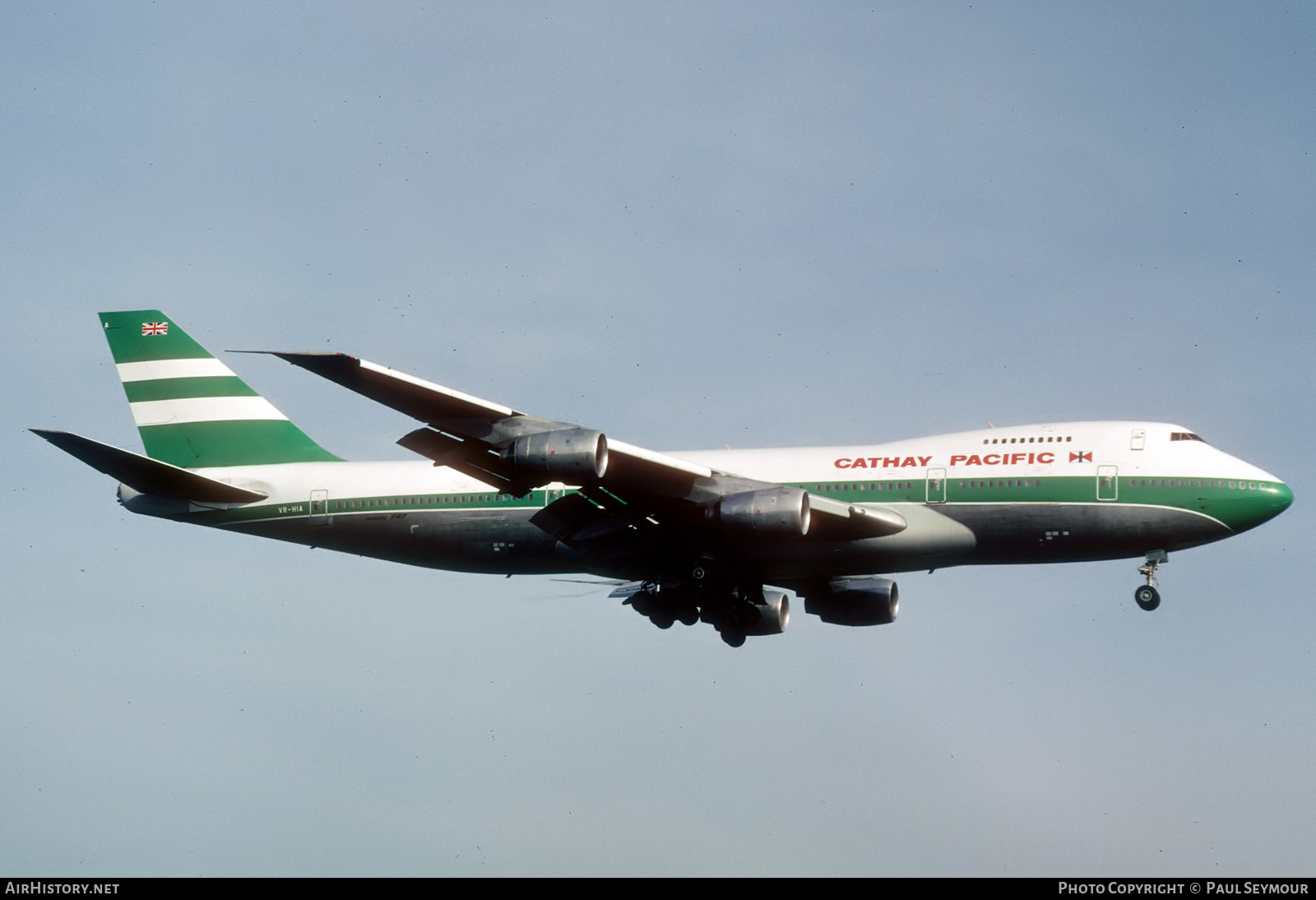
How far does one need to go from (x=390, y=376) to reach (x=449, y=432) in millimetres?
2420

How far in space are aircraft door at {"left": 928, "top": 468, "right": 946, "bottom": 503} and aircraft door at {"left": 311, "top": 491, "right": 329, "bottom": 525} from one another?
17.8 m

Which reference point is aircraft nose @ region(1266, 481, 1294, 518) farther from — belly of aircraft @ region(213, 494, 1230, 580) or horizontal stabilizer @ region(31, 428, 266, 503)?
horizontal stabilizer @ region(31, 428, 266, 503)

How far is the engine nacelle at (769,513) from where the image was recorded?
112 feet

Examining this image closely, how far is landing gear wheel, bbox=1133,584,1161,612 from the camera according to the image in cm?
3612

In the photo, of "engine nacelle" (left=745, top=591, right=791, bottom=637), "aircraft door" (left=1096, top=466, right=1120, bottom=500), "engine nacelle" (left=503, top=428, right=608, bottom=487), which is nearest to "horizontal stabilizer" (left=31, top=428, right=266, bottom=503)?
"engine nacelle" (left=503, top=428, right=608, bottom=487)

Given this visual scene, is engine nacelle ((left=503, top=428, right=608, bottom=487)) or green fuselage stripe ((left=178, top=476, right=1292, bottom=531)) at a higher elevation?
green fuselage stripe ((left=178, top=476, right=1292, bottom=531))

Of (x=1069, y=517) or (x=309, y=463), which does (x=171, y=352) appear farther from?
(x=1069, y=517)

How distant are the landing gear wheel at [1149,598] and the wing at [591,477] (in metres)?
6.28

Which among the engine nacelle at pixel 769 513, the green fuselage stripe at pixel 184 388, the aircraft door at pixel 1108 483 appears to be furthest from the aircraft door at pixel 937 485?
the green fuselage stripe at pixel 184 388

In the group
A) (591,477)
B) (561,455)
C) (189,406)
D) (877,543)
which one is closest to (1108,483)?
(877,543)

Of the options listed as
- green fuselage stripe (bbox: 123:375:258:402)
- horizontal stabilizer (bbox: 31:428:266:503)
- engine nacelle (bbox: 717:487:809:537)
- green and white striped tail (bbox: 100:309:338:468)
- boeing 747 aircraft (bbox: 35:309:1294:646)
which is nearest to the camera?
engine nacelle (bbox: 717:487:809:537)
